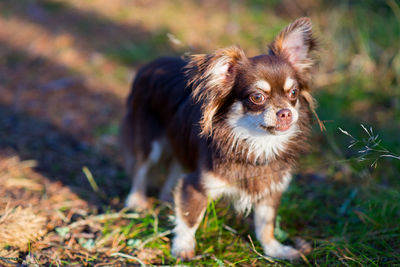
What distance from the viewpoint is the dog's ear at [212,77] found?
244 centimetres

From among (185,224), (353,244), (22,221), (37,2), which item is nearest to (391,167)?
(353,244)

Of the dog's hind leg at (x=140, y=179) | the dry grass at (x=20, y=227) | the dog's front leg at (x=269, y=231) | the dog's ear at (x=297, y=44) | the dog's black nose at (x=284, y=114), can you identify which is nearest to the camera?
the dog's black nose at (x=284, y=114)

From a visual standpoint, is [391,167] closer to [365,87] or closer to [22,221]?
[365,87]

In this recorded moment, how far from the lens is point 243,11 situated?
7.68 m

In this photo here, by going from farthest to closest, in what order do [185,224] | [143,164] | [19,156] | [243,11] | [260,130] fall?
[243,11], [19,156], [143,164], [185,224], [260,130]

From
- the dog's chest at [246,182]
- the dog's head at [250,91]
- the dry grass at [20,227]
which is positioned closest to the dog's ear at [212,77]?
the dog's head at [250,91]

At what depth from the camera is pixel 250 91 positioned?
248cm

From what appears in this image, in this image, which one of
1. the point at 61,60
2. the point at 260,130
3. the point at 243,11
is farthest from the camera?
the point at 243,11

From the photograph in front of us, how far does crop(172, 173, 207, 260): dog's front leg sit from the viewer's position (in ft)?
9.07

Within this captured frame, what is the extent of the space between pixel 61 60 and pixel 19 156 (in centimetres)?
279

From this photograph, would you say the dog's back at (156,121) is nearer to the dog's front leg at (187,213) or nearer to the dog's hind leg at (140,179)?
the dog's hind leg at (140,179)

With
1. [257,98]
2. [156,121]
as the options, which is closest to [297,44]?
[257,98]

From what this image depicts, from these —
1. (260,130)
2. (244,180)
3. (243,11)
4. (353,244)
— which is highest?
(243,11)

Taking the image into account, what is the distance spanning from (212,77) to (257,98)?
0.34 m
